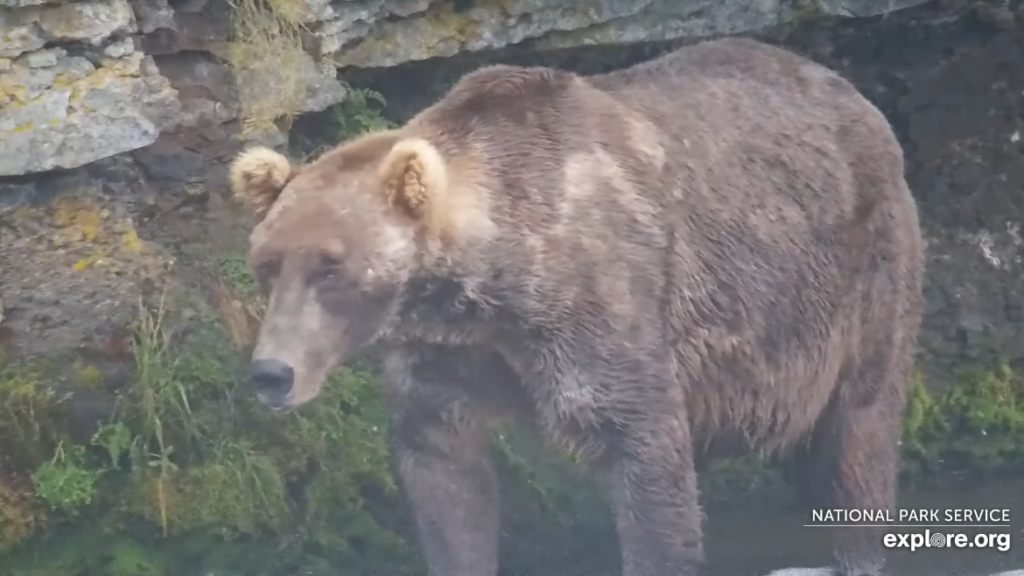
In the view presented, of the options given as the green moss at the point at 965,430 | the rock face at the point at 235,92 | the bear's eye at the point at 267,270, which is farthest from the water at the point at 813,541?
the bear's eye at the point at 267,270

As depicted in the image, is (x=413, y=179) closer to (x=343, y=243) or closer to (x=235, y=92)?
(x=343, y=243)

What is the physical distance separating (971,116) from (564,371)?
10.5ft

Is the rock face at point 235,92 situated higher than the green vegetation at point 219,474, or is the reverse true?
the rock face at point 235,92

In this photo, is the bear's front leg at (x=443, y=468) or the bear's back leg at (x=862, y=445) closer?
the bear's front leg at (x=443, y=468)

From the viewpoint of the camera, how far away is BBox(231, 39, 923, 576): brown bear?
4270 millimetres

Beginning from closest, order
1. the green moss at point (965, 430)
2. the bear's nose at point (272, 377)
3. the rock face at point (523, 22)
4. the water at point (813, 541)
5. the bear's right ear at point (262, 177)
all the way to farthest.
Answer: the bear's nose at point (272, 377) < the bear's right ear at point (262, 177) < the rock face at point (523, 22) < the water at point (813, 541) < the green moss at point (965, 430)

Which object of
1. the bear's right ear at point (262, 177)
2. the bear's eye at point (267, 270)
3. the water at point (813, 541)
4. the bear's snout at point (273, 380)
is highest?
the bear's right ear at point (262, 177)

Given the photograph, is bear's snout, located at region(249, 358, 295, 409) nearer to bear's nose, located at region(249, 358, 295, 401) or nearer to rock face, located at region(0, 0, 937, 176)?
bear's nose, located at region(249, 358, 295, 401)

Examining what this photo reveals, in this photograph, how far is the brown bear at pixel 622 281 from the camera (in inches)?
168

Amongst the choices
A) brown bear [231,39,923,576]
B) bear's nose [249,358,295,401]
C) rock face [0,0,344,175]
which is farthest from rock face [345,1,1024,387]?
bear's nose [249,358,295,401]

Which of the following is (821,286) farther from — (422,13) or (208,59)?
(208,59)

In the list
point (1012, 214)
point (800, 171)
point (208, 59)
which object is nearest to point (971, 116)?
point (1012, 214)

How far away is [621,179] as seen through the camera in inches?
187

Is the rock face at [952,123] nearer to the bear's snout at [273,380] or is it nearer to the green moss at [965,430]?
the green moss at [965,430]
